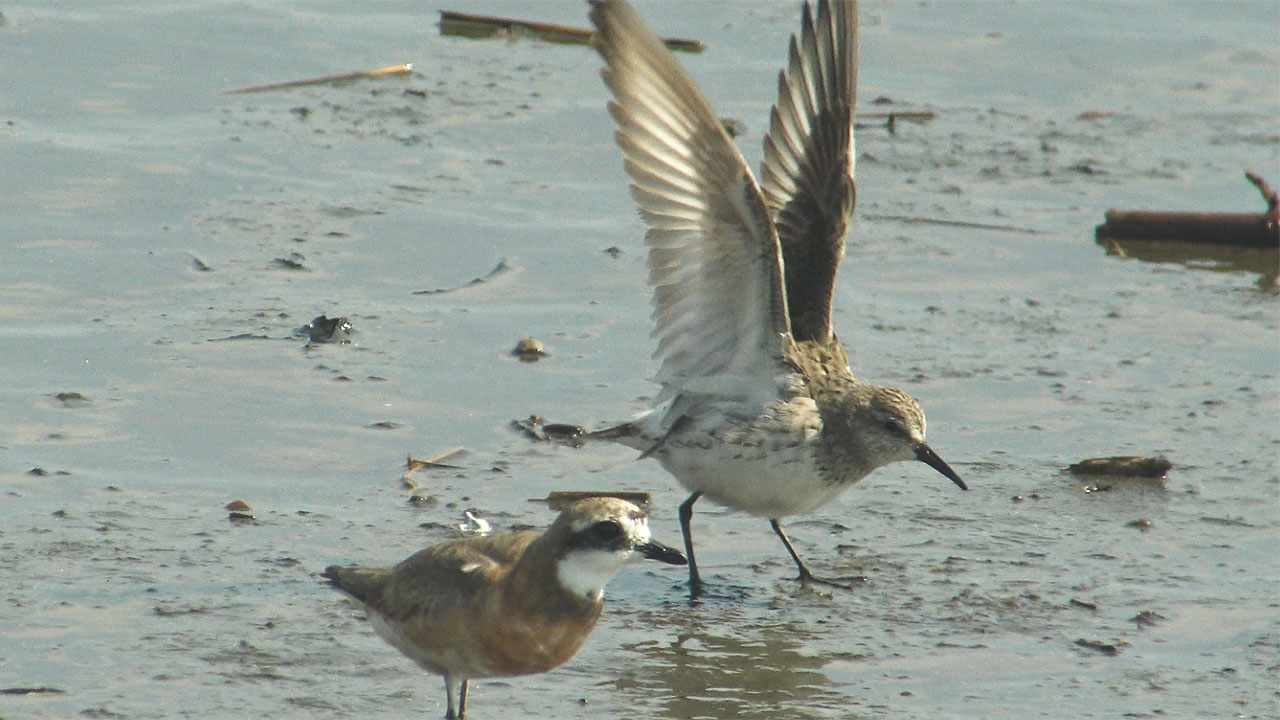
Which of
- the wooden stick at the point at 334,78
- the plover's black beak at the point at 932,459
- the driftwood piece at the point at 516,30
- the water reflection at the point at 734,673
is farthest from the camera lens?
the driftwood piece at the point at 516,30

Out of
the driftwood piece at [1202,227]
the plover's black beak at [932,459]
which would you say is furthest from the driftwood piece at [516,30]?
the plover's black beak at [932,459]

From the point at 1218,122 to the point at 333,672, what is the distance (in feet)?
29.7

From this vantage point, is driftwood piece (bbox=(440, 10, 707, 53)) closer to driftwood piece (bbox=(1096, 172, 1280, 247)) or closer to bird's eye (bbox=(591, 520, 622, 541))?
driftwood piece (bbox=(1096, 172, 1280, 247))

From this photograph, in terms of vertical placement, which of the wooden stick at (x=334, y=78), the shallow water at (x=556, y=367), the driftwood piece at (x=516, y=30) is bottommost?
the shallow water at (x=556, y=367)

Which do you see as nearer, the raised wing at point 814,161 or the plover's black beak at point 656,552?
the plover's black beak at point 656,552

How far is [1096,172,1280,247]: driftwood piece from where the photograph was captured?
34.5ft

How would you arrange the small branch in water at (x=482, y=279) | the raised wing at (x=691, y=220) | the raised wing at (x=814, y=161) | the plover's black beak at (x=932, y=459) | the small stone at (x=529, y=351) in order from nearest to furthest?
the raised wing at (x=691, y=220) < the plover's black beak at (x=932, y=459) < the raised wing at (x=814, y=161) < the small stone at (x=529, y=351) < the small branch in water at (x=482, y=279)

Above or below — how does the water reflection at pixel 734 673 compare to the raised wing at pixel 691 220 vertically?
below

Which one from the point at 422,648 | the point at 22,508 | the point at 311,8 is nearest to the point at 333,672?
the point at 422,648

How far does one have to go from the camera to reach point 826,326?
7680 millimetres

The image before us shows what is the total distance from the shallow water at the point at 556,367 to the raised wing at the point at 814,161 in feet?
3.10

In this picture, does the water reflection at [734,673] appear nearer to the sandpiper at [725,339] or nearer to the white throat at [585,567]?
the sandpiper at [725,339]

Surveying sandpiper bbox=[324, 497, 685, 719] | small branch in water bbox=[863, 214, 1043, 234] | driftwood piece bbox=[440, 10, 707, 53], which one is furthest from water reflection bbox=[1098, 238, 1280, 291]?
sandpiper bbox=[324, 497, 685, 719]

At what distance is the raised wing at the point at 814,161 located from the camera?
7711mm
